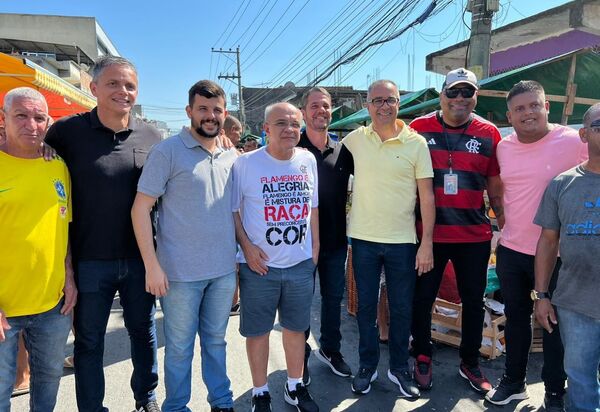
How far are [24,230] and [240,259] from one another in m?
1.19

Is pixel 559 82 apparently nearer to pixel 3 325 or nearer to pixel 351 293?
pixel 351 293

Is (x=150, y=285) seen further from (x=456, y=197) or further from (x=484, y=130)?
(x=484, y=130)

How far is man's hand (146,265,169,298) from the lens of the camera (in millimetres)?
2213

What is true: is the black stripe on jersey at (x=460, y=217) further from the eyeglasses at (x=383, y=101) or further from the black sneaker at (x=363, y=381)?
the black sneaker at (x=363, y=381)

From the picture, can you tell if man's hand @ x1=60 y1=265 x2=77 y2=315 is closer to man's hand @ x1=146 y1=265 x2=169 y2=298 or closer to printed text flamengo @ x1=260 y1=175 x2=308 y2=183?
man's hand @ x1=146 y1=265 x2=169 y2=298

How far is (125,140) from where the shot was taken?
2.34m

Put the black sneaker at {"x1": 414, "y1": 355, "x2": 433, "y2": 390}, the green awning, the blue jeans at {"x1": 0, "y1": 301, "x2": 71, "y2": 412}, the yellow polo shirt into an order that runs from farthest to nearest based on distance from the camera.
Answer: the green awning, the black sneaker at {"x1": 414, "y1": 355, "x2": 433, "y2": 390}, the yellow polo shirt, the blue jeans at {"x1": 0, "y1": 301, "x2": 71, "y2": 412}

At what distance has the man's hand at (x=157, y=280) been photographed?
221 cm

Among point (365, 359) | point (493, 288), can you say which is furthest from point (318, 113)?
point (493, 288)

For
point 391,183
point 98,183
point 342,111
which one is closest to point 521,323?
point 391,183

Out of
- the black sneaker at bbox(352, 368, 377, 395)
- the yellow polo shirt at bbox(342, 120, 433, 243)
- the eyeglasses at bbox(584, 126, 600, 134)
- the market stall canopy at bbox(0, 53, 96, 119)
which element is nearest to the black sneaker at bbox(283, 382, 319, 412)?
the black sneaker at bbox(352, 368, 377, 395)

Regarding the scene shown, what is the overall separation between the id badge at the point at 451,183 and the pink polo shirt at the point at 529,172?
0.31 metres

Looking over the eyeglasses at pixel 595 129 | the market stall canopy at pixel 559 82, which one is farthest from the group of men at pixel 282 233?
the market stall canopy at pixel 559 82

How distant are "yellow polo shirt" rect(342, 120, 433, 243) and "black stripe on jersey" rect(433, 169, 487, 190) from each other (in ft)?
0.65
